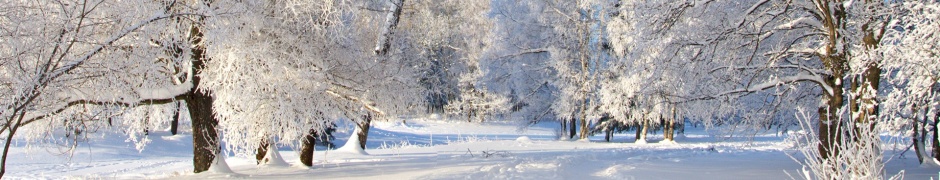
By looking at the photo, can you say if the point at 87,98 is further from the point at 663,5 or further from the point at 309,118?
the point at 663,5

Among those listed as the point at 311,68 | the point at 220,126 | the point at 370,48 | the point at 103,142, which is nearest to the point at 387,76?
the point at 370,48

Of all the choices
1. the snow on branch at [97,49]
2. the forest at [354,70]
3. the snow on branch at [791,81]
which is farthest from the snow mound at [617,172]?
the snow on branch at [97,49]

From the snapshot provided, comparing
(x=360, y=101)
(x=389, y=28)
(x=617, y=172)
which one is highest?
(x=389, y=28)

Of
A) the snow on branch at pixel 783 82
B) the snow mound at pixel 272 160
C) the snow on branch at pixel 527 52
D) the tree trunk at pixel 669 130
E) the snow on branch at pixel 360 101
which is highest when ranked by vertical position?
the snow on branch at pixel 527 52

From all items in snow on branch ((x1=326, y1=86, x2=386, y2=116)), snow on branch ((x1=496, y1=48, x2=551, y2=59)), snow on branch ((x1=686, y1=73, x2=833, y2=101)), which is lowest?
snow on branch ((x1=326, y1=86, x2=386, y2=116))

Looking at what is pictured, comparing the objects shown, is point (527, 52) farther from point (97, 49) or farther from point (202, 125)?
point (97, 49)

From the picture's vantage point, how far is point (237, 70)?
27.2 ft

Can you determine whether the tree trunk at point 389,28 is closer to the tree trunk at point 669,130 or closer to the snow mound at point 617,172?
the snow mound at point 617,172

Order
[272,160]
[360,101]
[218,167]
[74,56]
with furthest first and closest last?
[272,160] → [360,101] → [218,167] → [74,56]

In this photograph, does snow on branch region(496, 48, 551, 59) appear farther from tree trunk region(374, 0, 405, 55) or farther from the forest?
tree trunk region(374, 0, 405, 55)

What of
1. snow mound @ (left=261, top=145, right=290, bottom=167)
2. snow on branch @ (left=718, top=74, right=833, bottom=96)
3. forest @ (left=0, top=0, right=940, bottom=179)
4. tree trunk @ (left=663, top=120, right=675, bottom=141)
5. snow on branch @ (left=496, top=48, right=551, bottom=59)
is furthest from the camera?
snow on branch @ (left=496, top=48, right=551, bottom=59)

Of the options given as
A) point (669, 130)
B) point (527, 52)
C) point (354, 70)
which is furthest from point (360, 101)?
point (669, 130)

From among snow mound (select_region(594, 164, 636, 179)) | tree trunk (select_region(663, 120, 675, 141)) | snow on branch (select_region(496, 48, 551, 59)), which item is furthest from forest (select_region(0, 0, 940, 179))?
tree trunk (select_region(663, 120, 675, 141))

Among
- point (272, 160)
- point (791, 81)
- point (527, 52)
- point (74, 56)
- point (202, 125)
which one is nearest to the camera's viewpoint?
point (74, 56)
